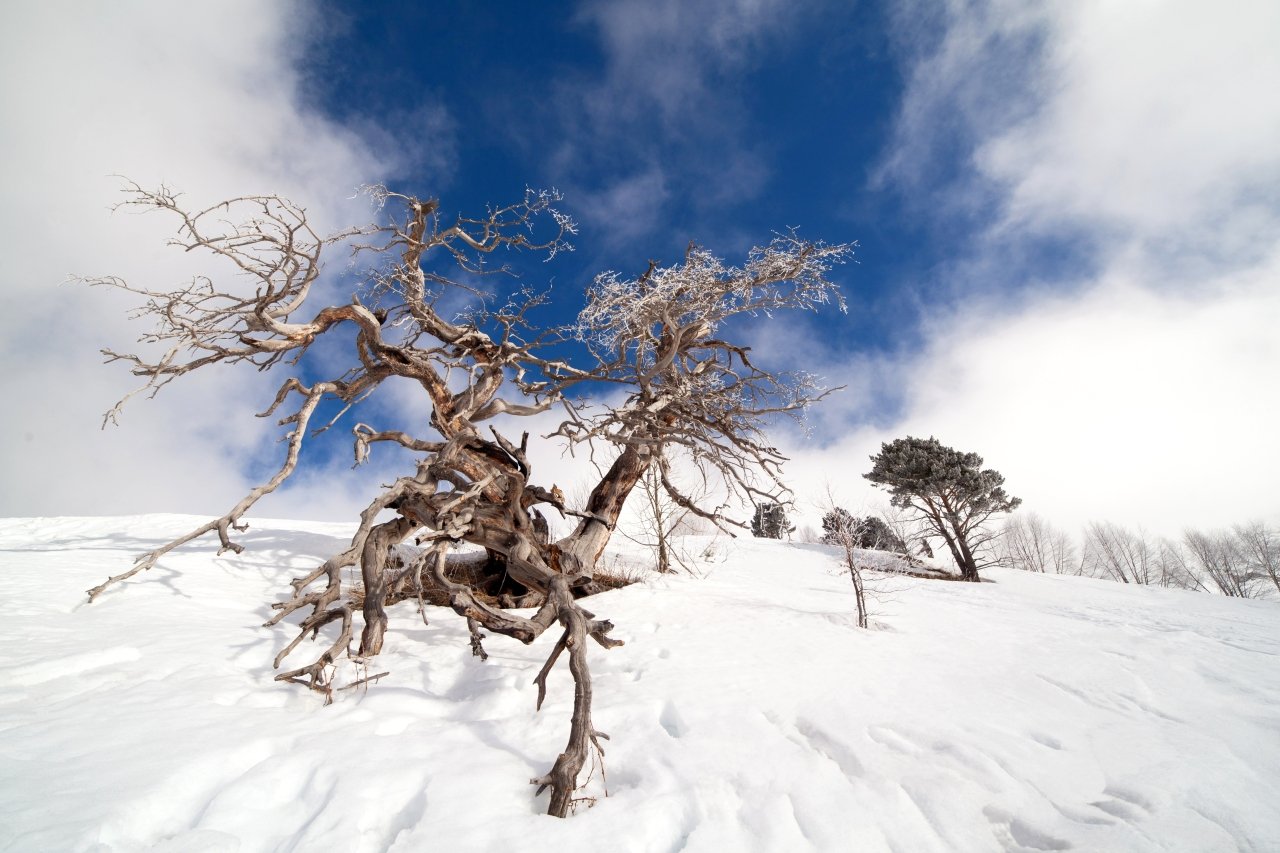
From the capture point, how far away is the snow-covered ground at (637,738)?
6.82ft

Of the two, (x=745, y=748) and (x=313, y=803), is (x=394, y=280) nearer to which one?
(x=313, y=803)

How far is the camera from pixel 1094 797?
2.45m

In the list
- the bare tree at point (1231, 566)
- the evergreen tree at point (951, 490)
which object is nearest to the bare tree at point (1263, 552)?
the bare tree at point (1231, 566)

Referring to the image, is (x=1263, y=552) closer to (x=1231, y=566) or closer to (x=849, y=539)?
(x=1231, y=566)

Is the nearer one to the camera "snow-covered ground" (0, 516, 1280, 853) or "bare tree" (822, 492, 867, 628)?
"snow-covered ground" (0, 516, 1280, 853)

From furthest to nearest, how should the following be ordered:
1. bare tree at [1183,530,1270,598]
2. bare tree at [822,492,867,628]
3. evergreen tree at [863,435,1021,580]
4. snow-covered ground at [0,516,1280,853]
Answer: bare tree at [1183,530,1270,598], evergreen tree at [863,435,1021,580], bare tree at [822,492,867,628], snow-covered ground at [0,516,1280,853]

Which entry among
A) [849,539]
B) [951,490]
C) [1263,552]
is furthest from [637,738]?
[1263,552]

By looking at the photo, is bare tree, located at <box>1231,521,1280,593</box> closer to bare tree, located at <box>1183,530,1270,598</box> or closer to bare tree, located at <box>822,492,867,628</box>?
bare tree, located at <box>1183,530,1270,598</box>

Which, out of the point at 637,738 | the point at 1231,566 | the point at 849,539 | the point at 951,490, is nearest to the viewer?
the point at 637,738

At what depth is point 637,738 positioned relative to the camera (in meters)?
3.04

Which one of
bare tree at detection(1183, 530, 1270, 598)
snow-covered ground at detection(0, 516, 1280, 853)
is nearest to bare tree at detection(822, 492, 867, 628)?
snow-covered ground at detection(0, 516, 1280, 853)

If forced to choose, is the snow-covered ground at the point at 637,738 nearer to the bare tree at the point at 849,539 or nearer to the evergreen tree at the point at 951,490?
the bare tree at the point at 849,539

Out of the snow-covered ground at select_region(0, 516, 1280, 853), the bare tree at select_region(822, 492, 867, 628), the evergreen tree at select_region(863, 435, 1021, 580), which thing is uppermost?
the evergreen tree at select_region(863, 435, 1021, 580)

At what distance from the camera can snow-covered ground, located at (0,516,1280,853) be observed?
2078mm
